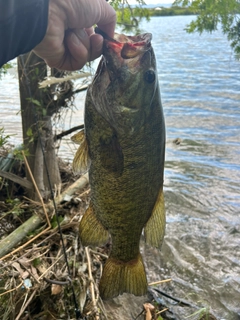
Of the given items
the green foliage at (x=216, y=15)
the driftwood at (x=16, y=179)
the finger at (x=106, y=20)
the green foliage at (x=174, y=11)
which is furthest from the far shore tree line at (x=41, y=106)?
the finger at (x=106, y=20)

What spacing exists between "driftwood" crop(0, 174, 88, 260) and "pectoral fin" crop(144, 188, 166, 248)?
193cm

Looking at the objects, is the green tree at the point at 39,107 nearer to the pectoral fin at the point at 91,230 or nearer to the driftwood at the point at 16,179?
the driftwood at the point at 16,179

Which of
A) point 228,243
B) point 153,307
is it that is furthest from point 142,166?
point 228,243

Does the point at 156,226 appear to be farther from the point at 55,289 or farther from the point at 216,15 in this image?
the point at 216,15

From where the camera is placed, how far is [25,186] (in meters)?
4.56

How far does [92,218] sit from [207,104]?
11078 millimetres

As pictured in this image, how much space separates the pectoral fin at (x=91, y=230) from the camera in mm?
2088

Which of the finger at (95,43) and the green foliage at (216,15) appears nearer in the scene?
the finger at (95,43)

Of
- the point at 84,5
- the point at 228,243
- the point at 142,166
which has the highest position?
the point at 84,5

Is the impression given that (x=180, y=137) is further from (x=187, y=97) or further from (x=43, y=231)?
(x=43, y=231)

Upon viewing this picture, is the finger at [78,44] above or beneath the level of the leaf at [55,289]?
above

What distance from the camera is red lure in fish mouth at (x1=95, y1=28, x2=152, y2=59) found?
1.76 metres

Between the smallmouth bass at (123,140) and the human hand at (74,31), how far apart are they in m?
0.15

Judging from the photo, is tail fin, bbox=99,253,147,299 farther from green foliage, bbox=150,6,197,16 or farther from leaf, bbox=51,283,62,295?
green foliage, bbox=150,6,197,16
